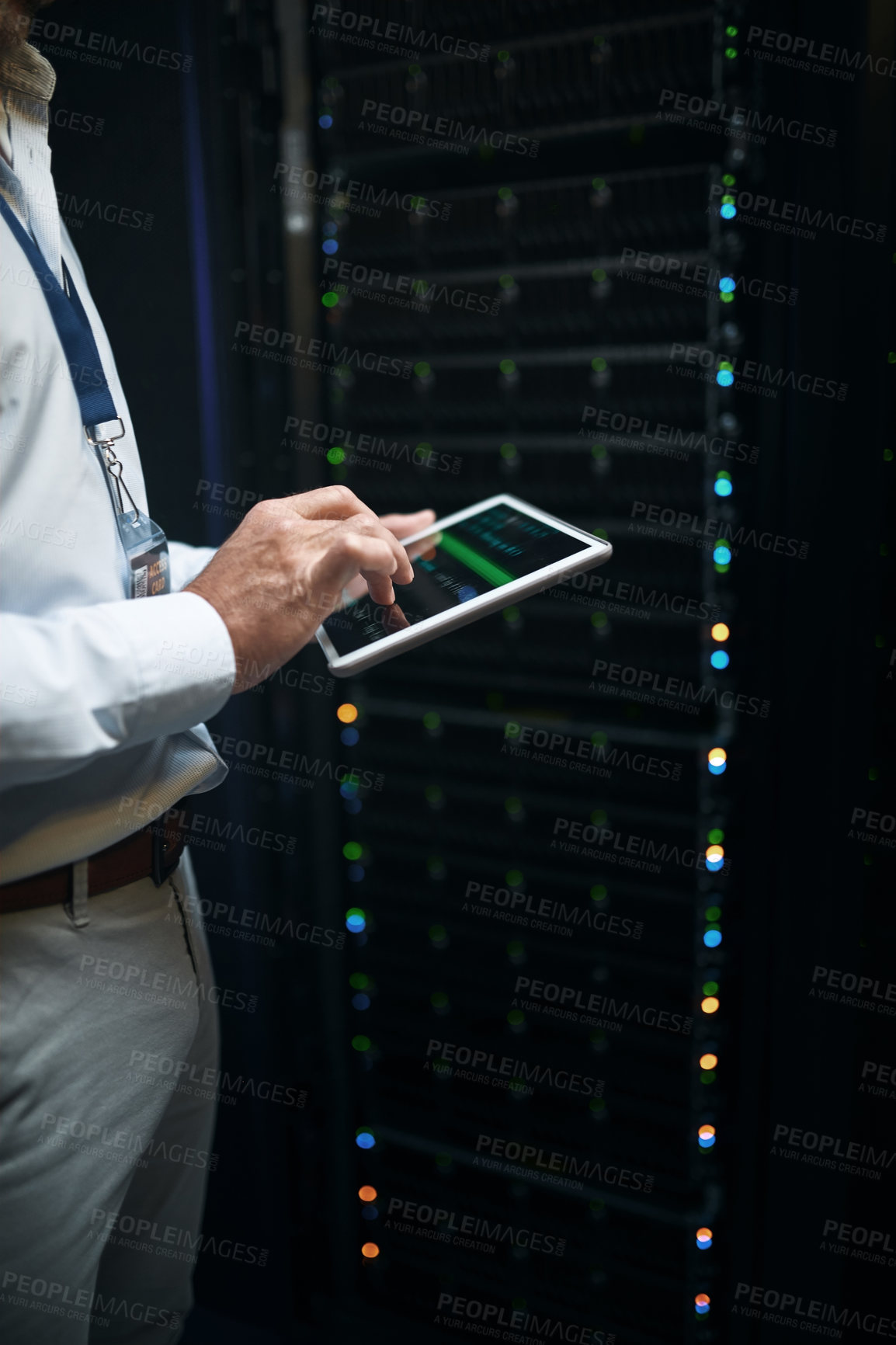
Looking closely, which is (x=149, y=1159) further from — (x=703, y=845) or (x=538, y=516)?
(x=538, y=516)

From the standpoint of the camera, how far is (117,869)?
1.00 meters

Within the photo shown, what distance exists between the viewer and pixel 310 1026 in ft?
5.46

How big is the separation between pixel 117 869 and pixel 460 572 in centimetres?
49

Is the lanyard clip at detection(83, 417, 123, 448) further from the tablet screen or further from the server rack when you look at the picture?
the server rack

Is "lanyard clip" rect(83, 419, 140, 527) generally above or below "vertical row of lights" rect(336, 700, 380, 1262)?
above

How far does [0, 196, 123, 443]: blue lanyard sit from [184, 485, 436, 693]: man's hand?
0.18 m

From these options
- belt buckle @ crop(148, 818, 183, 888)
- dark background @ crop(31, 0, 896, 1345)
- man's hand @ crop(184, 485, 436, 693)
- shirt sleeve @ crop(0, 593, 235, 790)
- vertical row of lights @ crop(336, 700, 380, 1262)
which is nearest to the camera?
shirt sleeve @ crop(0, 593, 235, 790)

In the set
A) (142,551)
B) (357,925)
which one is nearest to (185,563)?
(142,551)

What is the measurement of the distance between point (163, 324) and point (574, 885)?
1.07m

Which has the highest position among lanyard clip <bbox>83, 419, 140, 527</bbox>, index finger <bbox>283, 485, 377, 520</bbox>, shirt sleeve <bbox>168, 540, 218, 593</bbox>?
lanyard clip <bbox>83, 419, 140, 527</bbox>

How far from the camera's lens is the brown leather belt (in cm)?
94

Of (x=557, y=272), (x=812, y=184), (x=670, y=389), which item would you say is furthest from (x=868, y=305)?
(x=557, y=272)

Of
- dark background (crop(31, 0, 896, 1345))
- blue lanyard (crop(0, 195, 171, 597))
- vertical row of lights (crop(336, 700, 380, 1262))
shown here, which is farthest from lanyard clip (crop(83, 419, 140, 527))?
vertical row of lights (crop(336, 700, 380, 1262))

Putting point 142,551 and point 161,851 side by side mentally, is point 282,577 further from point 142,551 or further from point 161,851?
point 161,851
